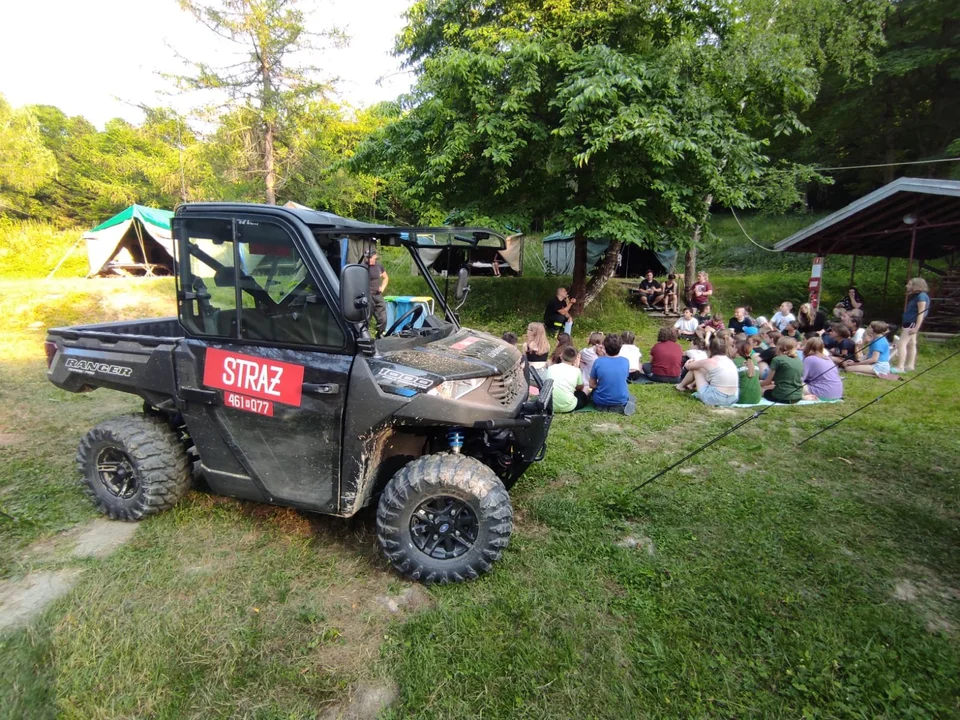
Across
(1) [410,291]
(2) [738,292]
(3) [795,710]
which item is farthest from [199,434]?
(2) [738,292]

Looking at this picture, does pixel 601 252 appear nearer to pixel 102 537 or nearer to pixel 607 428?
pixel 607 428

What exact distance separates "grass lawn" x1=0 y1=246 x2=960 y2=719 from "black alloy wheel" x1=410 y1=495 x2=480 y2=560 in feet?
0.84

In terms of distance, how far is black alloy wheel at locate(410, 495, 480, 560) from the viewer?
3303 mm

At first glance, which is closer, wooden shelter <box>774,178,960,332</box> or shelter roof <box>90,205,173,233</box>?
wooden shelter <box>774,178,960,332</box>

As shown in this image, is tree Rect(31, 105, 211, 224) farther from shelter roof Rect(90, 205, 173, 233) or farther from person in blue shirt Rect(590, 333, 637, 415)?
person in blue shirt Rect(590, 333, 637, 415)

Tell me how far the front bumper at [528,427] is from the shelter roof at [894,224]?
11838 mm

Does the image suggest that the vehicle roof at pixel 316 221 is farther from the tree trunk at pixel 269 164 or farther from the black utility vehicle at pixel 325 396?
the tree trunk at pixel 269 164

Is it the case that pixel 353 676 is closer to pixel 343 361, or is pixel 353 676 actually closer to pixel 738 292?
pixel 343 361

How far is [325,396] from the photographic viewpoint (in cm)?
321

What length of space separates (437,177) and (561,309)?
391cm

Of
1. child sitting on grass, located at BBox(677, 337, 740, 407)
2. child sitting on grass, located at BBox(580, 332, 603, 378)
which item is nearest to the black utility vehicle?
child sitting on grass, located at BBox(580, 332, 603, 378)

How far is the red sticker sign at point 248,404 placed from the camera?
3346 mm

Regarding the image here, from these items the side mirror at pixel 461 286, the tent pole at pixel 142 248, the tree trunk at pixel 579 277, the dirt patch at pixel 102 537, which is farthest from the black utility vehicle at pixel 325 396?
the tent pole at pixel 142 248

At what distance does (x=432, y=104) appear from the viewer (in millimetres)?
10500
